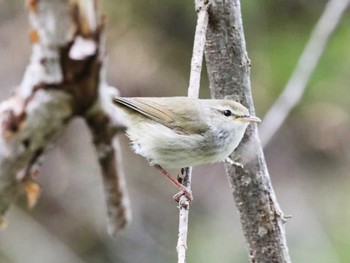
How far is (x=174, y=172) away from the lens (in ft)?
19.2

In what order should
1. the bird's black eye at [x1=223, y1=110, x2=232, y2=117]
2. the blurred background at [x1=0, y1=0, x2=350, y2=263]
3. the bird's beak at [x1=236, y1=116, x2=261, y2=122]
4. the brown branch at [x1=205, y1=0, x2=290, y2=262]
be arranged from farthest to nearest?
1. the blurred background at [x1=0, y1=0, x2=350, y2=263]
2. the bird's black eye at [x1=223, y1=110, x2=232, y2=117]
3. the bird's beak at [x1=236, y1=116, x2=261, y2=122]
4. the brown branch at [x1=205, y1=0, x2=290, y2=262]

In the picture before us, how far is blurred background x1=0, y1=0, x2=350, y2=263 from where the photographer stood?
5.48 metres

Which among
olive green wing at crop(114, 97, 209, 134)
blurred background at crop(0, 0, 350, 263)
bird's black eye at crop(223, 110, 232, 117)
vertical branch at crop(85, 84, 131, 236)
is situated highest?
blurred background at crop(0, 0, 350, 263)

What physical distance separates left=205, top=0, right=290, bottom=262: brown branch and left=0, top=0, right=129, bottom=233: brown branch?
1534mm

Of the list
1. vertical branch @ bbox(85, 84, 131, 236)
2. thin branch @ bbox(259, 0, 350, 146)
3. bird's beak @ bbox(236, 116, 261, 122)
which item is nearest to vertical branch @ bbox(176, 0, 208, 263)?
bird's beak @ bbox(236, 116, 261, 122)

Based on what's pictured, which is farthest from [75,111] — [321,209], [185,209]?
[321,209]

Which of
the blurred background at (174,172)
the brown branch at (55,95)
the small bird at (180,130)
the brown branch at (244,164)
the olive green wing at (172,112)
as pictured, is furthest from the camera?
the blurred background at (174,172)

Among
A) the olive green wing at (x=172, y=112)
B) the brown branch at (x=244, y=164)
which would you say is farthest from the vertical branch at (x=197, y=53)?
the olive green wing at (x=172, y=112)

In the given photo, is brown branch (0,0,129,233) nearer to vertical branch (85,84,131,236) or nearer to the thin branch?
vertical branch (85,84,131,236)

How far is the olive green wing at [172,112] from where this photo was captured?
3.46m

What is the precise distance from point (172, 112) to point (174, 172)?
7.76 feet

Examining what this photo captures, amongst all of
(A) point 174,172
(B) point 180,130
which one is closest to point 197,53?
(B) point 180,130

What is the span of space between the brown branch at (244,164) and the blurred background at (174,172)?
2.68m

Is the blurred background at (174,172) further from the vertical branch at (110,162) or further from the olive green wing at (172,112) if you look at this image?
the vertical branch at (110,162)
